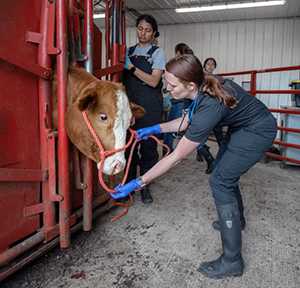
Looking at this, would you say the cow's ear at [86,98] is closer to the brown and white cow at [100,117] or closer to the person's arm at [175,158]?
the brown and white cow at [100,117]

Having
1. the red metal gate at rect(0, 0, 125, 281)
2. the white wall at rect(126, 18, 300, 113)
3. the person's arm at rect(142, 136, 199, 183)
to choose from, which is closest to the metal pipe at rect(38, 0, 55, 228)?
the red metal gate at rect(0, 0, 125, 281)

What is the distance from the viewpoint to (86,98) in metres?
1.71

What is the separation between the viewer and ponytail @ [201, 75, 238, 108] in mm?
1736

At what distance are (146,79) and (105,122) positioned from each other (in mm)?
1055

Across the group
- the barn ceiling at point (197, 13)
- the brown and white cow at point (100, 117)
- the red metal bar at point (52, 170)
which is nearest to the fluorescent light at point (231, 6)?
the barn ceiling at point (197, 13)

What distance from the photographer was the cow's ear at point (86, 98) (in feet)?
5.56

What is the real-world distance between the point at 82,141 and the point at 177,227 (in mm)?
1218

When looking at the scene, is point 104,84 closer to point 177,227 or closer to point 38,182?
point 38,182

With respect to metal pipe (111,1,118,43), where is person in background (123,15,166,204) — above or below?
below

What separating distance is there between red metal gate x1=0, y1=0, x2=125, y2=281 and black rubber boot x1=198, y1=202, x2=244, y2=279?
1057 millimetres

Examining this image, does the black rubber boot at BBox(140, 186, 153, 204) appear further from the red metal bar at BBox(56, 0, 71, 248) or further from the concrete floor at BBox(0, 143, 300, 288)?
the red metal bar at BBox(56, 0, 71, 248)

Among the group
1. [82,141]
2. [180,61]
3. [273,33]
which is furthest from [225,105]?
[273,33]

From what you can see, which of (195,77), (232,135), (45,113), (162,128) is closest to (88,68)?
(45,113)

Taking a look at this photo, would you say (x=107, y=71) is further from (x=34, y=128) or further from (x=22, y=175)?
(x=22, y=175)
